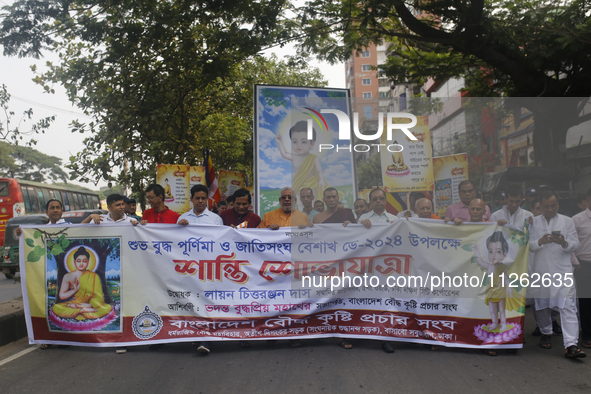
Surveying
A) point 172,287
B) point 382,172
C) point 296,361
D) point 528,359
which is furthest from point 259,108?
point 528,359

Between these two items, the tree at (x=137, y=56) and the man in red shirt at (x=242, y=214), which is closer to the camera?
the man in red shirt at (x=242, y=214)

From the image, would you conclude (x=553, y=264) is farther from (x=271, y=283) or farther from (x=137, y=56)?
(x=137, y=56)

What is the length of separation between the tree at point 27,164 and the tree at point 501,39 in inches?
1703

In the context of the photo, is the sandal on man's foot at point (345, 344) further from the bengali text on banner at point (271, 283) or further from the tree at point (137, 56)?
the tree at point (137, 56)

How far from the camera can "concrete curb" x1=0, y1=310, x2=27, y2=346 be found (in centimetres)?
594

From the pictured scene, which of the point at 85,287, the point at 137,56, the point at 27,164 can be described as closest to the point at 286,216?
the point at 85,287

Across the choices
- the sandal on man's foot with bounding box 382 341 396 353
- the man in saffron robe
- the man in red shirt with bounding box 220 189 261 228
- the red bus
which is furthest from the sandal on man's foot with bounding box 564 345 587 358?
the red bus

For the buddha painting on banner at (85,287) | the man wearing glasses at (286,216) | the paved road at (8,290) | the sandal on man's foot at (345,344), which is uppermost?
the man wearing glasses at (286,216)

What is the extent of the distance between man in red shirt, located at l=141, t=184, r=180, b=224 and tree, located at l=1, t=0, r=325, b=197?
3.39 metres

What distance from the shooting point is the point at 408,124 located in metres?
8.13

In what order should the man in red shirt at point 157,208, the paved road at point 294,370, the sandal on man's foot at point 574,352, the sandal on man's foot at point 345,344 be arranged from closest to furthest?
the paved road at point 294,370 < the sandal on man's foot at point 574,352 < the sandal on man's foot at point 345,344 < the man in red shirt at point 157,208

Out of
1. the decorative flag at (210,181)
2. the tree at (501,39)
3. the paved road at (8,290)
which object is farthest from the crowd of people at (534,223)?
the paved road at (8,290)

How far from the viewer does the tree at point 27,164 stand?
45344 millimetres

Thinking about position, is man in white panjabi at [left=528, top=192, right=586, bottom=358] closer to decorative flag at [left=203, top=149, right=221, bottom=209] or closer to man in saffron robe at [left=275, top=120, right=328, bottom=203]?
man in saffron robe at [left=275, top=120, right=328, bottom=203]
